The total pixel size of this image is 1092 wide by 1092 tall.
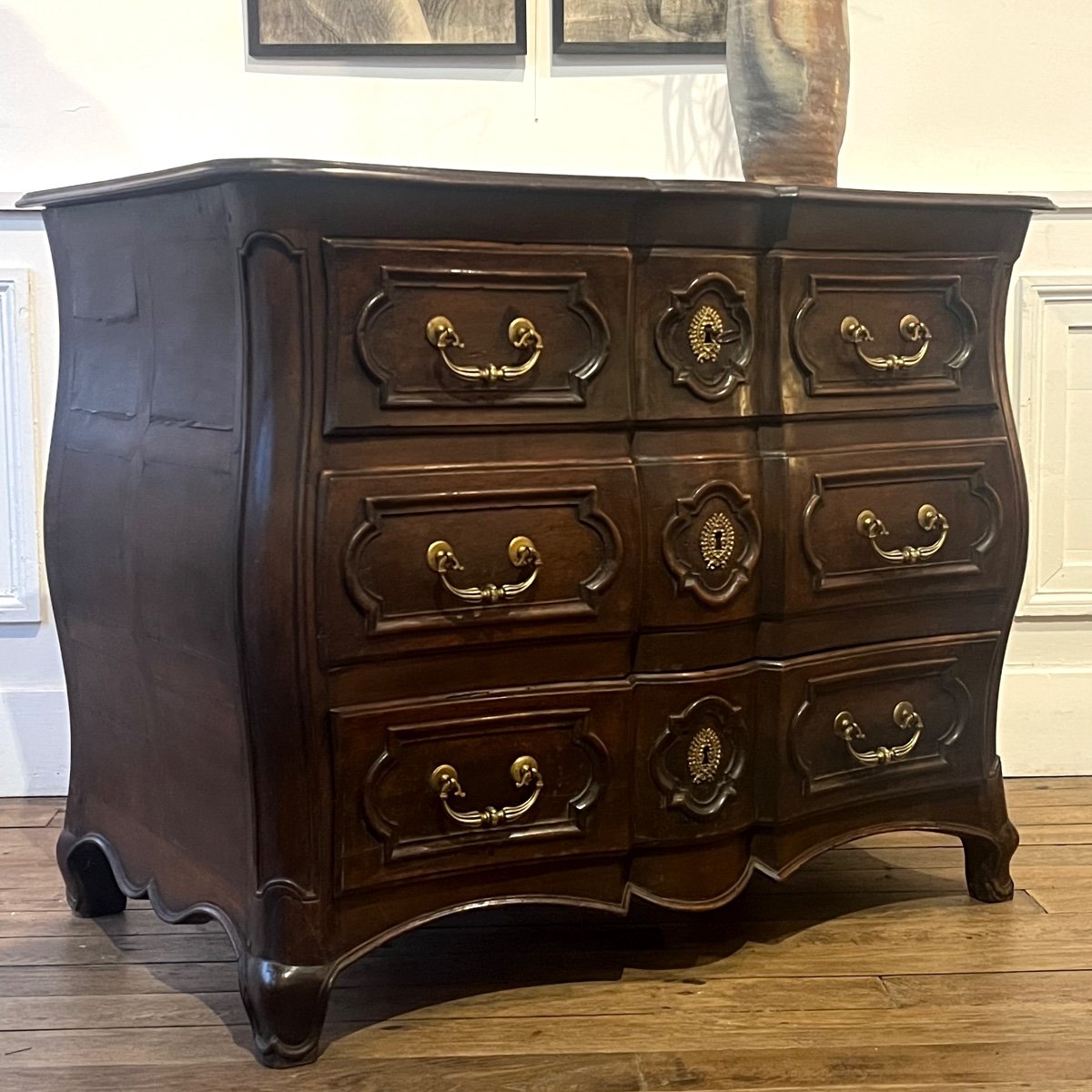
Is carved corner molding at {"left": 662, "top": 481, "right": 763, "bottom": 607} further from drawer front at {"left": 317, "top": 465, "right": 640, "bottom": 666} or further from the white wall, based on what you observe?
the white wall

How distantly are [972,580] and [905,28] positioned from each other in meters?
1.08

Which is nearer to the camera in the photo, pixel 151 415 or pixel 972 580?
pixel 151 415

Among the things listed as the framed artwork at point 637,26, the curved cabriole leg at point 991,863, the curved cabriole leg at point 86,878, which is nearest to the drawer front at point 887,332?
the curved cabriole leg at point 991,863

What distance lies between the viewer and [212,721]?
156cm

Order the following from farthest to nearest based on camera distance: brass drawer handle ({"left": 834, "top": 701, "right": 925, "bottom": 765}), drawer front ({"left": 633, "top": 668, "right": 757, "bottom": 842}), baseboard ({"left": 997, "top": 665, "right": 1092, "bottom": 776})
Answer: baseboard ({"left": 997, "top": 665, "right": 1092, "bottom": 776}), brass drawer handle ({"left": 834, "top": 701, "right": 925, "bottom": 765}), drawer front ({"left": 633, "top": 668, "right": 757, "bottom": 842})

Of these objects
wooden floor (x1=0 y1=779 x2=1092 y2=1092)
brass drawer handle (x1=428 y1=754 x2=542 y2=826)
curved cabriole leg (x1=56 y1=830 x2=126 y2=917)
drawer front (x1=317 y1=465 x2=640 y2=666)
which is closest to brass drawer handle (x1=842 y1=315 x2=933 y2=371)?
drawer front (x1=317 y1=465 x2=640 y2=666)

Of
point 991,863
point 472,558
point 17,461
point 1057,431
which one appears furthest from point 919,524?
point 17,461

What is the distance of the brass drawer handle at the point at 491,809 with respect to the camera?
1.56 m

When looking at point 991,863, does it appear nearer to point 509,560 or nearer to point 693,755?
point 693,755

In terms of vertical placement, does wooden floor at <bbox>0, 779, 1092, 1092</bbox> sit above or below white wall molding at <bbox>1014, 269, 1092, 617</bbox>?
below

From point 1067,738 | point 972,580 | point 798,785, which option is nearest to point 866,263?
point 972,580

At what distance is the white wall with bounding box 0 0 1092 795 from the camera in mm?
2266

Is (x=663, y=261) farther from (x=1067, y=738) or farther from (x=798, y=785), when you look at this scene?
(x=1067, y=738)

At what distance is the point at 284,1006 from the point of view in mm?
1510
